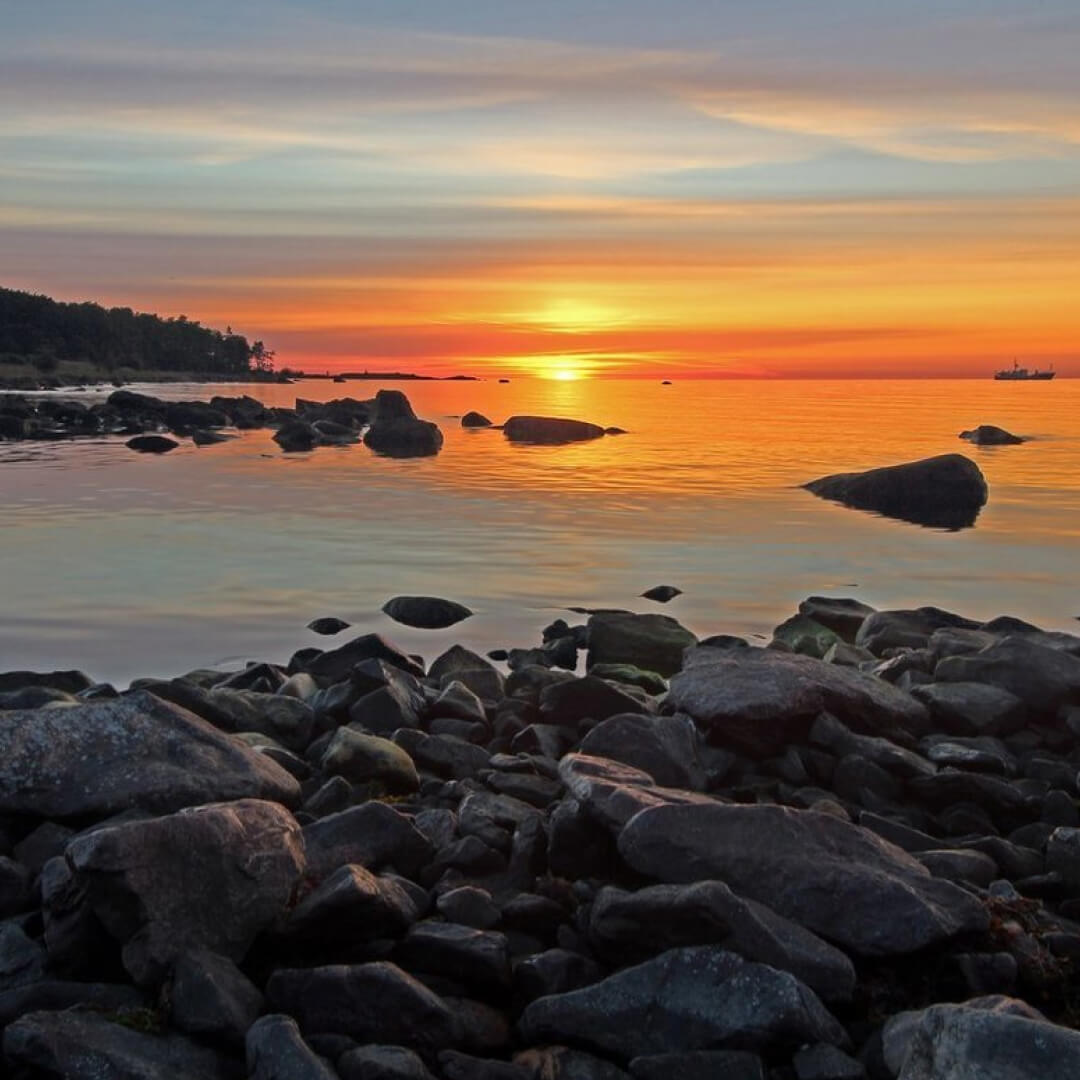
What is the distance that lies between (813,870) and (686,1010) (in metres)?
1.22

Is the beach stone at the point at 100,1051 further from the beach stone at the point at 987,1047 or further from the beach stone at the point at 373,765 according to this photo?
the beach stone at the point at 373,765

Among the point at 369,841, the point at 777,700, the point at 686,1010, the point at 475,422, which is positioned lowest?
the point at 686,1010

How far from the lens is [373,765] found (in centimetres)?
891

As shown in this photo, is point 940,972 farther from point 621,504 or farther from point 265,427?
point 265,427

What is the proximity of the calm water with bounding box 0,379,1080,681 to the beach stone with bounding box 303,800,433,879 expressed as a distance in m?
8.45

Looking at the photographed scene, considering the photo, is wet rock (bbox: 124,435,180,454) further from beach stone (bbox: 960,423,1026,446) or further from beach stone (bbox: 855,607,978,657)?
beach stone (bbox: 855,607,978,657)

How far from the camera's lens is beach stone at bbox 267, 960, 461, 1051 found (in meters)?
5.62

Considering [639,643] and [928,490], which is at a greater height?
[928,490]

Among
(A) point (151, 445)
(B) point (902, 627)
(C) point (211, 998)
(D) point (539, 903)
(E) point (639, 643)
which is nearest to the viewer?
(C) point (211, 998)

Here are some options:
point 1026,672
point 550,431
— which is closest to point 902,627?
point 1026,672

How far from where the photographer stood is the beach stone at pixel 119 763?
7.43m

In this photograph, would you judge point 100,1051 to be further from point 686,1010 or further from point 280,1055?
point 686,1010

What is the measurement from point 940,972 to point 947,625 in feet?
35.4

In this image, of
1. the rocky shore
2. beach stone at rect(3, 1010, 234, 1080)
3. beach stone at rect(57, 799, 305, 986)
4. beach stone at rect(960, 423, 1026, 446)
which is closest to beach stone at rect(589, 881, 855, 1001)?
the rocky shore
